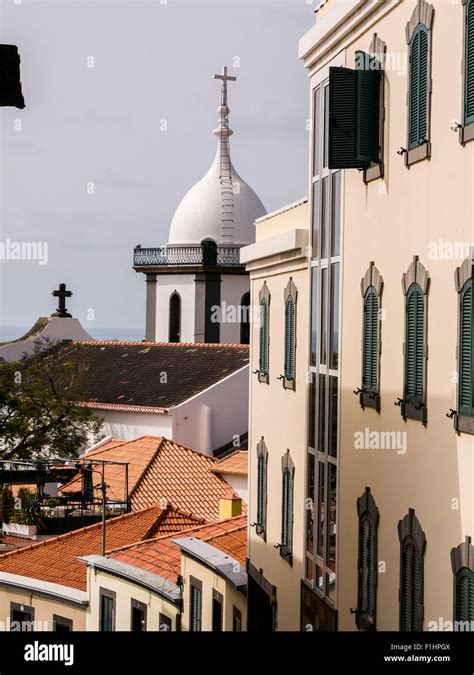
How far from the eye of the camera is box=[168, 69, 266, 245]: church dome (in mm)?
70188

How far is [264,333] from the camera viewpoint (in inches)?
949

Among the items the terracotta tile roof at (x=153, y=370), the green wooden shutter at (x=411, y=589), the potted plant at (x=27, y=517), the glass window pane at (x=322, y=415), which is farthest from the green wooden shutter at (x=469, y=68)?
the terracotta tile roof at (x=153, y=370)

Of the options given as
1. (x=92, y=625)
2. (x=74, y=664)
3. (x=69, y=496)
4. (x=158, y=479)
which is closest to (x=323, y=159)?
(x=74, y=664)

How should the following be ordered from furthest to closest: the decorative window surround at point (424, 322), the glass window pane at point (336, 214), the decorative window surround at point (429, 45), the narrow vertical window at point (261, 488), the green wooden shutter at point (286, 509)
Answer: the narrow vertical window at point (261, 488) < the green wooden shutter at point (286, 509) < the glass window pane at point (336, 214) < the decorative window surround at point (424, 322) < the decorative window surround at point (429, 45)

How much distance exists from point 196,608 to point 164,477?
23.6m

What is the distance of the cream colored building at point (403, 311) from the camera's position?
522 inches

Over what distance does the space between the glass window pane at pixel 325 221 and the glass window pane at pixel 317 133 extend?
0.46 meters

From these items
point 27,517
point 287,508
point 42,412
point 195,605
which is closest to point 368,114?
point 287,508

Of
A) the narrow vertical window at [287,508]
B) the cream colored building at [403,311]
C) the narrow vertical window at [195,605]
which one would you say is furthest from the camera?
the narrow vertical window at [195,605]

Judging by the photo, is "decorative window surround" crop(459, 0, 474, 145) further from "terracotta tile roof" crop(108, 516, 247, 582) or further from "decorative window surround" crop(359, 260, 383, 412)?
"terracotta tile roof" crop(108, 516, 247, 582)

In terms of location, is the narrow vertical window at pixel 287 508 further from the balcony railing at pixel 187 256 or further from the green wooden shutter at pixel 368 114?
the balcony railing at pixel 187 256

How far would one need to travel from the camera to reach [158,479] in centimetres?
4756

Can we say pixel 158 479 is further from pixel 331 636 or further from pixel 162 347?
pixel 331 636

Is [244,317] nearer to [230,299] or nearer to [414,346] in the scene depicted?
[230,299]
